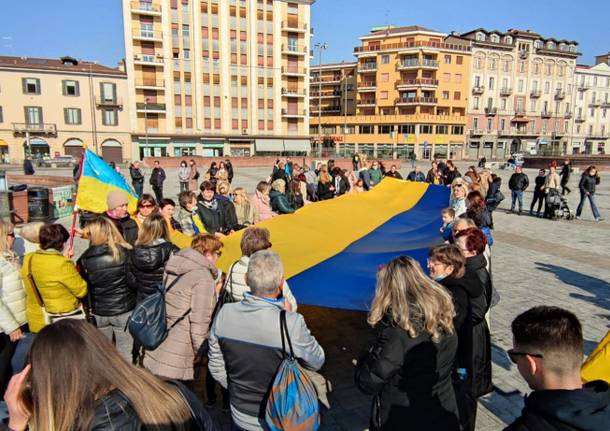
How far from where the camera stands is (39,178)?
62.6ft

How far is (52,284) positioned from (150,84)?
55.0m

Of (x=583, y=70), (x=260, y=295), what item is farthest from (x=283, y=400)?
(x=583, y=70)

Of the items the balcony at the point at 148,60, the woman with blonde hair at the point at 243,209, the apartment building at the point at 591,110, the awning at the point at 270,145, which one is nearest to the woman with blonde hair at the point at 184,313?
the woman with blonde hair at the point at 243,209

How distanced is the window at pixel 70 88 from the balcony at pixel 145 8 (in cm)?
1184

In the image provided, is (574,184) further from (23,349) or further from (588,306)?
(23,349)

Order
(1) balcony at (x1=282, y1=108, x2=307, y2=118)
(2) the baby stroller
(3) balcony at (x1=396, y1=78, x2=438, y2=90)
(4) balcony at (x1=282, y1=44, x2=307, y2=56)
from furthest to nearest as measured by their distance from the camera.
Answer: (3) balcony at (x1=396, y1=78, x2=438, y2=90), (1) balcony at (x1=282, y1=108, x2=307, y2=118), (4) balcony at (x1=282, y1=44, x2=307, y2=56), (2) the baby stroller

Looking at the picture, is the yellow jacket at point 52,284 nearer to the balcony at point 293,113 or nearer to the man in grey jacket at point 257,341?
the man in grey jacket at point 257,341

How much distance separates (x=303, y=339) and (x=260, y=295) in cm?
40

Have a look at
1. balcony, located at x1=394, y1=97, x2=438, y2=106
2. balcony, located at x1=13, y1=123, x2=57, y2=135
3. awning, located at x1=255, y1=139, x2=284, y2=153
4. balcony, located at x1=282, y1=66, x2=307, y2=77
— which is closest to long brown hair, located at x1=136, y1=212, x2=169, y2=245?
awning, located at x1=255, y1=139, x2=284, y2=153

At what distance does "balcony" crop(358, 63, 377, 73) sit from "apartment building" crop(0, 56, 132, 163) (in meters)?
35.5

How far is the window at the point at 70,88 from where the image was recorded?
52969 millimetres

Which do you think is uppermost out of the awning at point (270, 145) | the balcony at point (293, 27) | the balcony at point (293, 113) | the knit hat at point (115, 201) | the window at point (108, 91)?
the balcony at point (293, 27)

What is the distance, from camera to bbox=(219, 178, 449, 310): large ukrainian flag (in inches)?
171

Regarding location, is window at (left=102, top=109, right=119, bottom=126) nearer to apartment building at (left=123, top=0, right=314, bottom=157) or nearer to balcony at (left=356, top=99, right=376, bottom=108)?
apartment building at (left=123, top=0, right=314, bottom=157)
